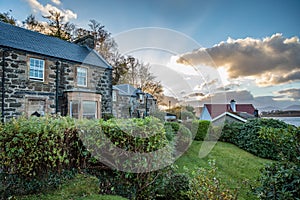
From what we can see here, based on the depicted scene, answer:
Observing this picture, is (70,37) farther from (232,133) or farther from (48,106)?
(232,133)

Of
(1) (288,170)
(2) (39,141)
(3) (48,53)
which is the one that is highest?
(3) (48,53)

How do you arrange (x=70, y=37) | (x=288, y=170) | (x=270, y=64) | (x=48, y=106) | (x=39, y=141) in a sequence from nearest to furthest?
(x=288, y=170) → (x=39, y=141) → (x=270, y=64) → (x=48, y=106) → (x=70, y=37)

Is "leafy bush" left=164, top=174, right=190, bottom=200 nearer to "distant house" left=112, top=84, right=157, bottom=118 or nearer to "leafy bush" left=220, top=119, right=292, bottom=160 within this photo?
"leafy bush" left=220, top=119, right=292, bottom=160

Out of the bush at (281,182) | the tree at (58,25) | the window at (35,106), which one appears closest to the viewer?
the bush at (281,182)

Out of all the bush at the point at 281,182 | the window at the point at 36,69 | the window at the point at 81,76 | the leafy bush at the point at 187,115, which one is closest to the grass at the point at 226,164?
the bush at the point at 281,182

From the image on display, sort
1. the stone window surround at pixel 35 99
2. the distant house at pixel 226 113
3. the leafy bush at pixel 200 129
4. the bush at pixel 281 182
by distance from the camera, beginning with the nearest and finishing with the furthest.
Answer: the bush at pixel 281 182 → the stone window surround at pixel 35 99 → the leafy bush at pixel 200 129 → the distant house at pixel 226 113

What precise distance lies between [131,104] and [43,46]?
9.01 meters

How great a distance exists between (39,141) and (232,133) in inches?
432

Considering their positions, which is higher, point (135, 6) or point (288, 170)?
point (135, 6)

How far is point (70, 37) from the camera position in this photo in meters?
21.0

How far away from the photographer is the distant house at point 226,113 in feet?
44.7

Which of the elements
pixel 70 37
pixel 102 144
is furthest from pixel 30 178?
pixel 70 37

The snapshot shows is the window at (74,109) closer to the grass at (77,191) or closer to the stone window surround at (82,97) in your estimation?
the stone window surround at (82,97)

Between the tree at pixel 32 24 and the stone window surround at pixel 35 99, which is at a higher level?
the tree at pixel 32 24
